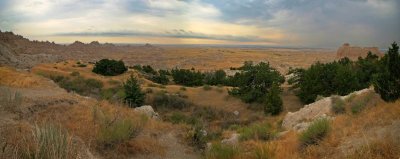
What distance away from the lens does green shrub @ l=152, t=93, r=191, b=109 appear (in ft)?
107

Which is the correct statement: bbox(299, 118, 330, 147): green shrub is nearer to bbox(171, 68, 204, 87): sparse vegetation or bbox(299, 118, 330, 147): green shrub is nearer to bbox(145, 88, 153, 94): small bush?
bbox(145, 88, 153, 94): small bush

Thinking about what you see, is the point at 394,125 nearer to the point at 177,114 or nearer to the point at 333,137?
the point at 333,137

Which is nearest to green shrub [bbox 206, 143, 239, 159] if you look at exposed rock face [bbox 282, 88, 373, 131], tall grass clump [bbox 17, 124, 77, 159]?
tall grass clump [bbox 17, 124, 77, 159]

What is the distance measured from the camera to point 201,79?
152 ft

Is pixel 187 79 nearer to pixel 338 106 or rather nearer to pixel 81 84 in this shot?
pixel 81 84

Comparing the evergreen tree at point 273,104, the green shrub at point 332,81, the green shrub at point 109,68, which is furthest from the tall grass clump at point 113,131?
the green shrub at point 109,68

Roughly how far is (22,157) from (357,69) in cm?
3373

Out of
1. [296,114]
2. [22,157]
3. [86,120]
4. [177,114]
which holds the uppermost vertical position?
[22,157]

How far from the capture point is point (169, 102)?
1300 inches

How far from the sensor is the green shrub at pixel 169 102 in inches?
1289

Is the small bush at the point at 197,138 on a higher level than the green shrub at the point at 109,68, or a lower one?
higher

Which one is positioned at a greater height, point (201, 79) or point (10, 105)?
point (10, 105)

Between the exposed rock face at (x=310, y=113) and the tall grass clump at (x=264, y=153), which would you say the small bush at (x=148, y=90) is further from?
the tall grass clump at (x=264, y=153)

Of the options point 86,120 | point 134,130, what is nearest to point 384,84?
point 134,130
